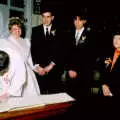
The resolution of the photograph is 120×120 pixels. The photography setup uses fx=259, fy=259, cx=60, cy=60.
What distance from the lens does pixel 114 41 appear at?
10.6ft

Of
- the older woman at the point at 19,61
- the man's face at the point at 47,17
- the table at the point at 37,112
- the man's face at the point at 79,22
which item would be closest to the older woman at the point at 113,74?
the man's face at the point at 79,22

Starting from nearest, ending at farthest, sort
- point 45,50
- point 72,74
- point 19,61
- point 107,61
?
point 19,61
point 107,61
point 72,74
point 45,50

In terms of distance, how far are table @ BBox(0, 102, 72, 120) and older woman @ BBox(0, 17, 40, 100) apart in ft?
3.45

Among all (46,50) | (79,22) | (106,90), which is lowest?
(106,90)

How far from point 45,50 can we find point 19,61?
0.84 metres

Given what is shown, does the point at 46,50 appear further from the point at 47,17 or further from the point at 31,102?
the point at 31,102

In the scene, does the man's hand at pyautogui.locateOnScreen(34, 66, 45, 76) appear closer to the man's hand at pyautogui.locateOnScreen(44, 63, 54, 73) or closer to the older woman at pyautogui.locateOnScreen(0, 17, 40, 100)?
the man's hand at pyautogui.locateOnScreen(44, 63, 54, 73)

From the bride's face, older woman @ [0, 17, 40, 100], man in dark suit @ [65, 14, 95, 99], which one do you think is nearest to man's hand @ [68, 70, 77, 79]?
man in dark suit @ [65, 14, 95, 99]

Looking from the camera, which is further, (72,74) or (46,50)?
(46,50)

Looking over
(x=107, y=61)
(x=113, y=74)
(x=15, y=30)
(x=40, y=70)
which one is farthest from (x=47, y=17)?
(x=113, y=74)

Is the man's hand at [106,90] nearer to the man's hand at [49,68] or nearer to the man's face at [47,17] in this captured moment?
the man's hand at [49,68]

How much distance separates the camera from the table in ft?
5.68

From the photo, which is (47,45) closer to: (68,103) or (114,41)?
(114,41)

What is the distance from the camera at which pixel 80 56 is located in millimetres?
3801
